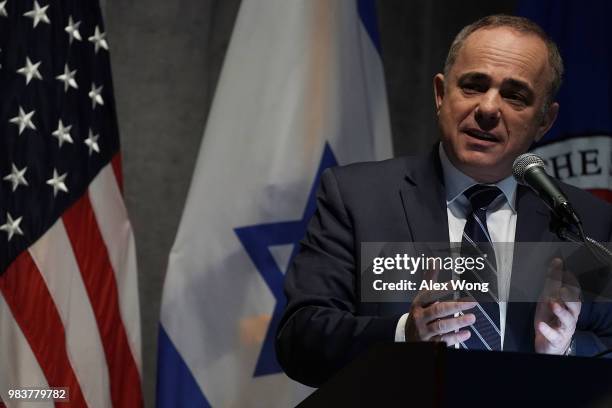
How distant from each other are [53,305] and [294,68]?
3.79ft

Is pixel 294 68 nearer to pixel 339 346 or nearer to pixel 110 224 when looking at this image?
pixel 110 224

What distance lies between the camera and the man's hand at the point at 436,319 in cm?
149

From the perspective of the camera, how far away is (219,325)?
3309 millimetres

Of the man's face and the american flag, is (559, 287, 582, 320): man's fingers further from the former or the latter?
the american flag

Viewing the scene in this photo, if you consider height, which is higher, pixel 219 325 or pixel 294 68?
pixel 294 68

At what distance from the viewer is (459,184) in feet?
7.48

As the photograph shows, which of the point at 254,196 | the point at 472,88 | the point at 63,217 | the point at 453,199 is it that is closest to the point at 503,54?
the point at 472,88

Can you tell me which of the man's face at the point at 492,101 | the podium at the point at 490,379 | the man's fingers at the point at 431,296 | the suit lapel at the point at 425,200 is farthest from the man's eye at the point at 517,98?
the podium at the point at 490,379

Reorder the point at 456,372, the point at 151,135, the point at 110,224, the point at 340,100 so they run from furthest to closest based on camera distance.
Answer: the point at 151,135
the point at 340,100
the point at 110,224
the point at 456,372

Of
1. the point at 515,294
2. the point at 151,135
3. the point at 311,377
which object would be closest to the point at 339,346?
the point at 311,377

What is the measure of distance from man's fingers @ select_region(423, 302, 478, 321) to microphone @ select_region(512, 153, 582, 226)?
0.22 m

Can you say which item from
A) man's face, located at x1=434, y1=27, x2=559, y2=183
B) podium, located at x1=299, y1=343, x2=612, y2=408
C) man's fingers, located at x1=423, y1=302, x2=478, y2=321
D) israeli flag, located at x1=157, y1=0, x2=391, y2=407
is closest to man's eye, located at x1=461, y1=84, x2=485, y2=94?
man's face, located at x1=434, y1=27, x2=559, y2=183

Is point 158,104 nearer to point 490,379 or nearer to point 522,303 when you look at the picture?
point 522,303

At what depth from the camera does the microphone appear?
5.14ft
